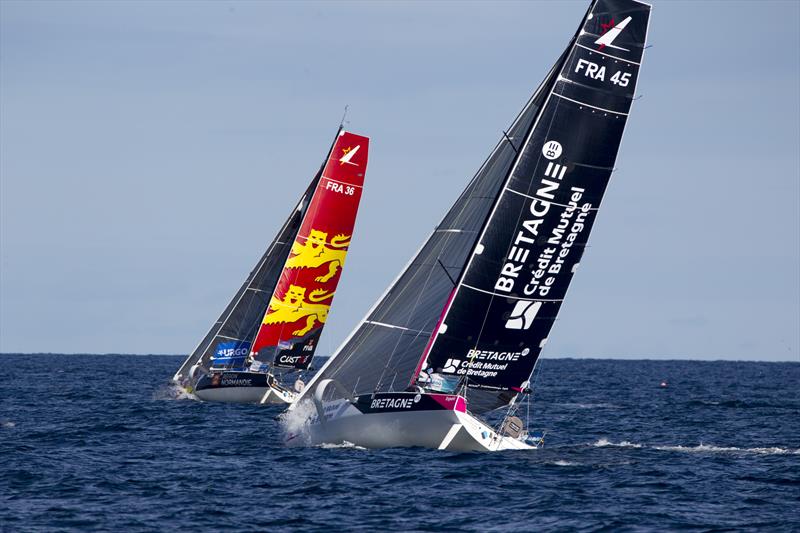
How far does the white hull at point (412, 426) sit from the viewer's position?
25.7m

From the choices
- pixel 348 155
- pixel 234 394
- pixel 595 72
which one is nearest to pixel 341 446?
pixel 595 72

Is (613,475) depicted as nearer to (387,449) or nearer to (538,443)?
(538,443)

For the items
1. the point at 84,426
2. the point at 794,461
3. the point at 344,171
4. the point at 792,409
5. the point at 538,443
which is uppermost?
the point at 344,171

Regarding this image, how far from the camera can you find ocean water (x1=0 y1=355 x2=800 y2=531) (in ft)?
65.9

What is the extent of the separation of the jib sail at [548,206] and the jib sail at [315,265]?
729 inches

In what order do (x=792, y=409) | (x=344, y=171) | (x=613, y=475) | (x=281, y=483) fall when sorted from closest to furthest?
(x=281, y=483) < (x=613, y=475) < (x=344, y=171) < (x=792, y=409)

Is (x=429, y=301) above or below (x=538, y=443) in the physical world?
above

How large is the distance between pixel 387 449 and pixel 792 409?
30106mm

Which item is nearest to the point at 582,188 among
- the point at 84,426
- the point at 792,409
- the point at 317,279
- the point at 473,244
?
the point at 473,244

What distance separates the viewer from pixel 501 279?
26562 mm

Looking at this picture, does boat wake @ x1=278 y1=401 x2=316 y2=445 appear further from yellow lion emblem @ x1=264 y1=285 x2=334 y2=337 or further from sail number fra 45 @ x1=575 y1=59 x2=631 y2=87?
yellow lion emblem @ x1=264 y1=285 x2=334 y2=337

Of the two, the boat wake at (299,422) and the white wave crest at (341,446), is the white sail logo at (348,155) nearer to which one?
the boat wake at (299,422)

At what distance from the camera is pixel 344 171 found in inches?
1753

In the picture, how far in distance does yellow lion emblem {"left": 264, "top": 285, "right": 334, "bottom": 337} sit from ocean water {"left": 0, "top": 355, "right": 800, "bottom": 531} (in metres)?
7.85
